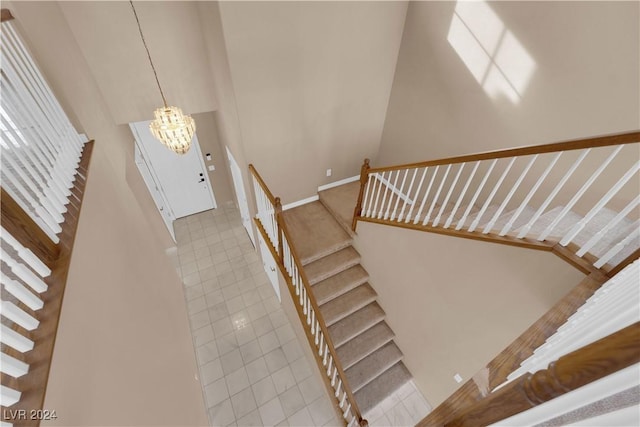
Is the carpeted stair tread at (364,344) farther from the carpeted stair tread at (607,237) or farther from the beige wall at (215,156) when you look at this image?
the beige wall at (215,156)

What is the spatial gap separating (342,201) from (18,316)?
3949 millimetres

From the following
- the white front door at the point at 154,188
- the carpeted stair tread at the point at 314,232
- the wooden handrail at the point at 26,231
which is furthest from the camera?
the white front door at the point at 154,188

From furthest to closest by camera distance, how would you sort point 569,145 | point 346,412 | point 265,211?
point 265,211, point 346,412, point 569,145

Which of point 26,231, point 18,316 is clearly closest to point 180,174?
point 26,231

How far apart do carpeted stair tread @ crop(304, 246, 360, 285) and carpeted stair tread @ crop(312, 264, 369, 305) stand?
0.10 metres

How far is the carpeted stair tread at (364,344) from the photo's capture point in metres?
3.71

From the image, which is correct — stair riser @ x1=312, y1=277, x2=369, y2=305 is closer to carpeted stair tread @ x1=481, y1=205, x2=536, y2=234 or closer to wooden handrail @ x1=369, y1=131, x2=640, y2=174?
carpeted stair tread @ x1=481, y1=205, x2=536, y2=234

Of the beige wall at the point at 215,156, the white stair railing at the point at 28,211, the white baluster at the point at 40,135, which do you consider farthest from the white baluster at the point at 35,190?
the beige wall at the point at 215,156

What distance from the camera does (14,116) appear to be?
1.42m

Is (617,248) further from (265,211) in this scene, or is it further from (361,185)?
(265,211)

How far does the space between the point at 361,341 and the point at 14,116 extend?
4.09 m

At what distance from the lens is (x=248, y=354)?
3.98m

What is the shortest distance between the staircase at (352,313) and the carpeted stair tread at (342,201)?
0.07m

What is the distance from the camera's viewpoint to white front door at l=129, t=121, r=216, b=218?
531 centimetres
